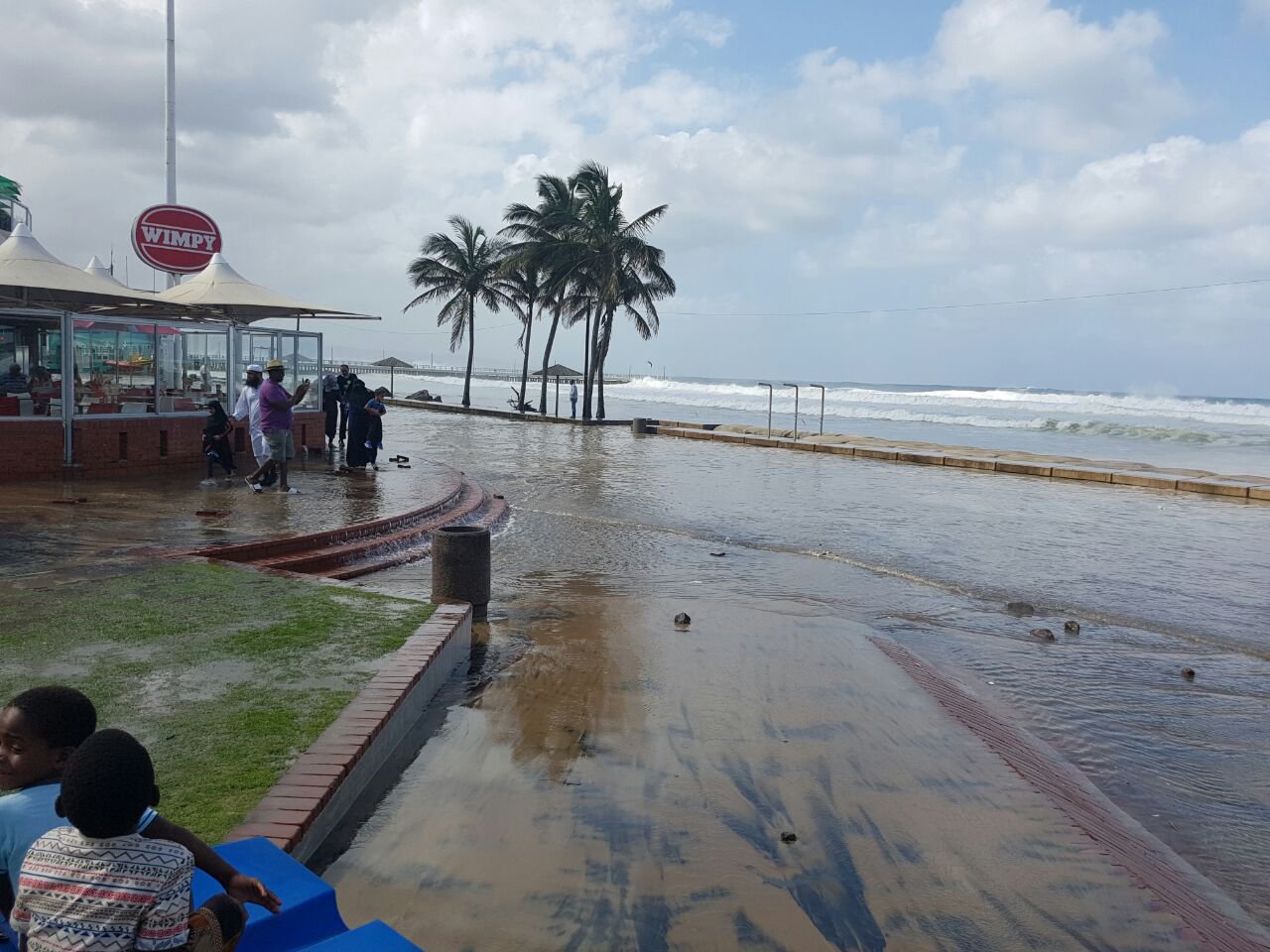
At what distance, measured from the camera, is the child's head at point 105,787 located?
2.16 metres

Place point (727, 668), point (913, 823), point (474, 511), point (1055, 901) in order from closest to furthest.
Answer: point (1055, 901) → point (913, 823) → point (727, 668) → point (474, 511)

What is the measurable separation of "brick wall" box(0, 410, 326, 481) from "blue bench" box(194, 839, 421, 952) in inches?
469

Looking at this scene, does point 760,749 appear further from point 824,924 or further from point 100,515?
point 100,515

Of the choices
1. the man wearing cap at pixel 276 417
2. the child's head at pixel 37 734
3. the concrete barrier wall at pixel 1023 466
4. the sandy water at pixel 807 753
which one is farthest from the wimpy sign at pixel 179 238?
the child's head at pixel 37 734

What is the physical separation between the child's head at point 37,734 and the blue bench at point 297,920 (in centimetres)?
48

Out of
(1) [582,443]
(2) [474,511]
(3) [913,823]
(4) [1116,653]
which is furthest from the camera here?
(1) [582,443]

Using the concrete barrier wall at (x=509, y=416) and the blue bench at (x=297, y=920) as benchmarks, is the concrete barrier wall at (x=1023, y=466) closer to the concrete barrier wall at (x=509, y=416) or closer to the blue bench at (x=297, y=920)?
the concrete barrier wall at (x=509, y=416)

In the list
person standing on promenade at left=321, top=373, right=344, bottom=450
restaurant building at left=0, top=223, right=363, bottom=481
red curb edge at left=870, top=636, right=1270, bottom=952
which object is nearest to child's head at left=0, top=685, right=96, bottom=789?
red curb edge at left=870, top=636, right=1270, bottom=952

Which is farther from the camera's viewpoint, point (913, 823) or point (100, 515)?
point (100, 515)

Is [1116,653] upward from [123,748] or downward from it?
downward

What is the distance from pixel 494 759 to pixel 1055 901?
2640mm

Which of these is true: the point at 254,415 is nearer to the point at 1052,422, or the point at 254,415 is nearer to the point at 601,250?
the point at 601,250

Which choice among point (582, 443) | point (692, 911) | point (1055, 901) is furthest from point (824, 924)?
point (582, 443)

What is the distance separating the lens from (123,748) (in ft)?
Result: 7.30
